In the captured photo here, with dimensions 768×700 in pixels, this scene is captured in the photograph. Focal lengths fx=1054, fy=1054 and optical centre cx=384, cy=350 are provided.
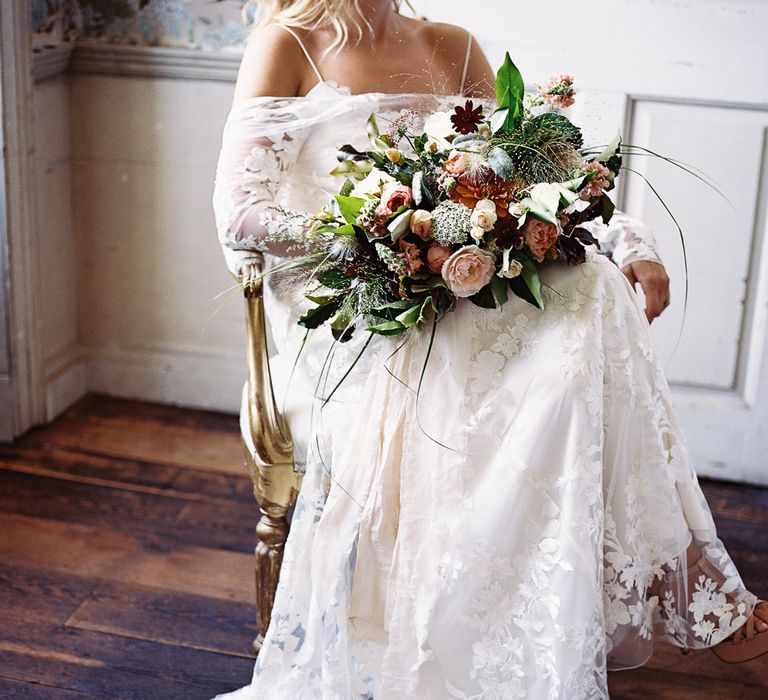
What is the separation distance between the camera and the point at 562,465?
5.24ft

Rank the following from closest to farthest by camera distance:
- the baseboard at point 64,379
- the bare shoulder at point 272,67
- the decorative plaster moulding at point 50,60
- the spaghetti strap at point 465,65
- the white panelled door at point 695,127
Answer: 1. the bare shoulder at point 272,67
2. the spaghetti strap at point 465,65
3. the white panelled door at point 695,127
4. the decorative plaster moulding at point 50,60
5. the baseboard at point 64,379

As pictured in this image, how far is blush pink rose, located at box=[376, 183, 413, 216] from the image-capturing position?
1590mm

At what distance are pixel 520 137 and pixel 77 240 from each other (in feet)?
6.25

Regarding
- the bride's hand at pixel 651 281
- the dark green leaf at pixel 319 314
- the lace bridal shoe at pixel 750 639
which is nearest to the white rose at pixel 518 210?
the dark green leaf at pixel 319 314

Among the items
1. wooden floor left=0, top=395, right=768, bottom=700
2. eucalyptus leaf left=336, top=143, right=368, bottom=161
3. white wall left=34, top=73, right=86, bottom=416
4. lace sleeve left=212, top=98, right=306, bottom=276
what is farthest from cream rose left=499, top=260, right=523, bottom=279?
white wall left=34, top=73, right=86, bottom=416

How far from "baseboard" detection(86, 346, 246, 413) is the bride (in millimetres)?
1284

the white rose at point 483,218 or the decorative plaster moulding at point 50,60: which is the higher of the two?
the decorative plaster moulding at point 50,60

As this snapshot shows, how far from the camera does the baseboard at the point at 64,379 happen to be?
120 inches

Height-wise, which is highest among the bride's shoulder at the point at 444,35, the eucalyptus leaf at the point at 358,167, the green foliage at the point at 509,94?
the bride's shoulder at the point at 444,35

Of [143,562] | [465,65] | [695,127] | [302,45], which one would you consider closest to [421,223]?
[302,45]

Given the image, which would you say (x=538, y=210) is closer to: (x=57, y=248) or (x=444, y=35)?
(x=444, y=35)

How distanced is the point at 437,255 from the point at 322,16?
0.77m

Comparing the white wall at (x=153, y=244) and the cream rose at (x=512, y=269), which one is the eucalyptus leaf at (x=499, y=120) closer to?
the cream rose at (x=512, y=269)

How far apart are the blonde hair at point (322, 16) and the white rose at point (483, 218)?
72 centimetres
